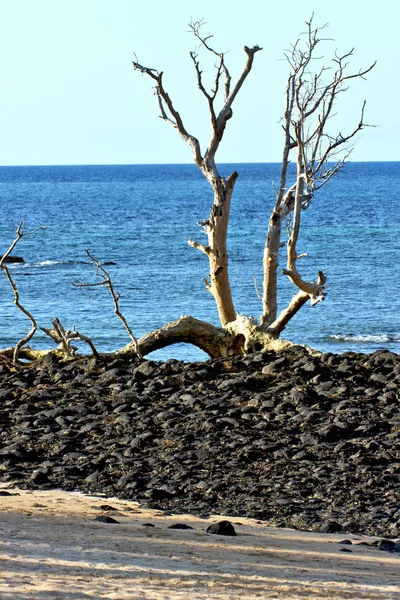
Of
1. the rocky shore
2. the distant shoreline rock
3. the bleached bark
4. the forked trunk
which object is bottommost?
the distant shoreline rock

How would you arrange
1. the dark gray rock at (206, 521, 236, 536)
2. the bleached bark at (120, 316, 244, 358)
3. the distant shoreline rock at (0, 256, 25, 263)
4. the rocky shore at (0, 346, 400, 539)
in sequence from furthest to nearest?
the distant shoreline rock at (0, 256, 25, 263) < the bleached bark at (120, 316, 244, 358) < the rocky shore at (0, 346, 400, 539) < the dark gray rock at (206, 521, 236, 536)

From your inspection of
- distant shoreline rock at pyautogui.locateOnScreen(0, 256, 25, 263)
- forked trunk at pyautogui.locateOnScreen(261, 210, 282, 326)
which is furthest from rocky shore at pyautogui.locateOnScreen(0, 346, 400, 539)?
distant shoreline rock at pyautogui.locateOnScreen(0, 256, 25, 263)

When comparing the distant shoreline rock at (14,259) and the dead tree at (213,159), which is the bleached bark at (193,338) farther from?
the distant shoreline rock at (14,259)

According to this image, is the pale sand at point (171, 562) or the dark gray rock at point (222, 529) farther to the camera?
the dark gray rock at point (222, 529)

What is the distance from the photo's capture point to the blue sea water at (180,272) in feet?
90.9

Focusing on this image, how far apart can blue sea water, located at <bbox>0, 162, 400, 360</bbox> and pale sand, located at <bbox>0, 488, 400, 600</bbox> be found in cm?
1447

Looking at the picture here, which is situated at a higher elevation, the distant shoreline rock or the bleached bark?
the bleached bark

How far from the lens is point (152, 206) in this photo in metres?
93.8

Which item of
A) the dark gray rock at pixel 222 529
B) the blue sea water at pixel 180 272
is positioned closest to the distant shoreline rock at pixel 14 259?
the blue sea water at pixel 180 272

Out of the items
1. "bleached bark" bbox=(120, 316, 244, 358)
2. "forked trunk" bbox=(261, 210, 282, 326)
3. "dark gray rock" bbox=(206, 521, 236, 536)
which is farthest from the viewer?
"forked trunk" bbox=(261, 210, 282, 326)

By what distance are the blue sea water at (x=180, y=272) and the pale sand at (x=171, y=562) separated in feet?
47.5

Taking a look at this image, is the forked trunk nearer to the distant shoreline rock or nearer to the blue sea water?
the blue sea water

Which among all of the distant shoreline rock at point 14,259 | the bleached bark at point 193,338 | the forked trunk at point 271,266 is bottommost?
the distant shoreline rock at point 14,259

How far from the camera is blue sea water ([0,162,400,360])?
27.7m
